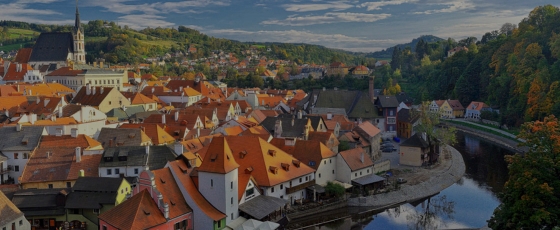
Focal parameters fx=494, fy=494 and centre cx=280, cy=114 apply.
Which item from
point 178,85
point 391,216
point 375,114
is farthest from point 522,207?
point 178,85

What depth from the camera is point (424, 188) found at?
36812 mm

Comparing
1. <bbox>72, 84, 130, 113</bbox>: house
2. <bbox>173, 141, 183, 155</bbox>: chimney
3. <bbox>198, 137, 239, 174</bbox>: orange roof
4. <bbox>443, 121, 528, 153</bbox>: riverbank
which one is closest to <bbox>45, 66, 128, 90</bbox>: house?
<bbox>72, 84, 130, 113</bbox>: house

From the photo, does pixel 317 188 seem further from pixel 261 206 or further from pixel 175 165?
pixel 175 165

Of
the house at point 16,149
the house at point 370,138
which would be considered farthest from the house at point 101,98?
the house at point 370,138

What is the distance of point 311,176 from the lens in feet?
107

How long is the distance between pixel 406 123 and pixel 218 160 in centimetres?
3853

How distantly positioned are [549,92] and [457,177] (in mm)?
26261

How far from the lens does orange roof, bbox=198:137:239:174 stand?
25.0 metres

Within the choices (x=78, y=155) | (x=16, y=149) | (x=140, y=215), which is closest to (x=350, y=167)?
(x=140, y=215)

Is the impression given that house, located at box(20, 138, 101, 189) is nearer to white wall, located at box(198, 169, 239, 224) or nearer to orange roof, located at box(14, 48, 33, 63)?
white wall, located at box(198, 169, 239, 224)

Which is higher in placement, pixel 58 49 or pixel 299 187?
pixel 58 49

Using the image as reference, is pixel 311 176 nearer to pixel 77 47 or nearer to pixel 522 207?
pixel 522 207

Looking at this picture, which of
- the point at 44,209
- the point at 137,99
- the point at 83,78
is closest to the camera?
the point at 44,209

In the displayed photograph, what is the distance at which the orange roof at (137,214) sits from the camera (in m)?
21.9
